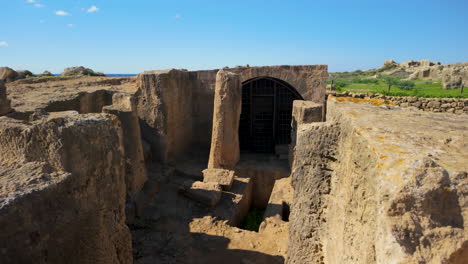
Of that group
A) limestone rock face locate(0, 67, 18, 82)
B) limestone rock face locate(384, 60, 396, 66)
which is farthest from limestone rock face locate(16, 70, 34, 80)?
limestone rock face locate(384, 60, 396, 66)

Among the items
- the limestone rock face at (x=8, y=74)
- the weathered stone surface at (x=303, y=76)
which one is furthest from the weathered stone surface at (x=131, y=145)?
the limestone rock face at (x=8, y=74)

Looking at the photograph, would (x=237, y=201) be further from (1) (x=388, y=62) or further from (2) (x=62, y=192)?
(1) (x=388, y=62)

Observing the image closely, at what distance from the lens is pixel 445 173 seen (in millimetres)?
1045

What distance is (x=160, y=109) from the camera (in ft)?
25.6

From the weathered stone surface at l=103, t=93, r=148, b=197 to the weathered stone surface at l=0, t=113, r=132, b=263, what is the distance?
10.4ft

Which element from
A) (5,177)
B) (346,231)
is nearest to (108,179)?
(5,177)

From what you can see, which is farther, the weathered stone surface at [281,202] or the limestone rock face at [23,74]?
the limestone rock face at [23,74]

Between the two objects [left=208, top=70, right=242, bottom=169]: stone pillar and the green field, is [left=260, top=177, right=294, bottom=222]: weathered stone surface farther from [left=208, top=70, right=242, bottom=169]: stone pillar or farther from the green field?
the green field

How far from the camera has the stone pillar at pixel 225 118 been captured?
7.28m

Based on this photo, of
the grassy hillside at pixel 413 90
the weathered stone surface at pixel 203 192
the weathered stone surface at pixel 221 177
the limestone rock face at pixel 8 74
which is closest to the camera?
the weathered stone surface at pixel 203 192

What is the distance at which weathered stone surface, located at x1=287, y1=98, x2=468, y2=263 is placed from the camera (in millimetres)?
1006

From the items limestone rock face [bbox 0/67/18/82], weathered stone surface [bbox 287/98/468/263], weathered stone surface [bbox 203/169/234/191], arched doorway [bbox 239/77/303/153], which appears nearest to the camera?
weathered stone surface [bbox 287/98/468/263]

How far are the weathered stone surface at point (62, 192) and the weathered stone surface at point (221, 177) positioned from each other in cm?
385

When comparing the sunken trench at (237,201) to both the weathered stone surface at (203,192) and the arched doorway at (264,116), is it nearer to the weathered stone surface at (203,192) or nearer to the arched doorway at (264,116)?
the weathered stone surface at (203,192)
